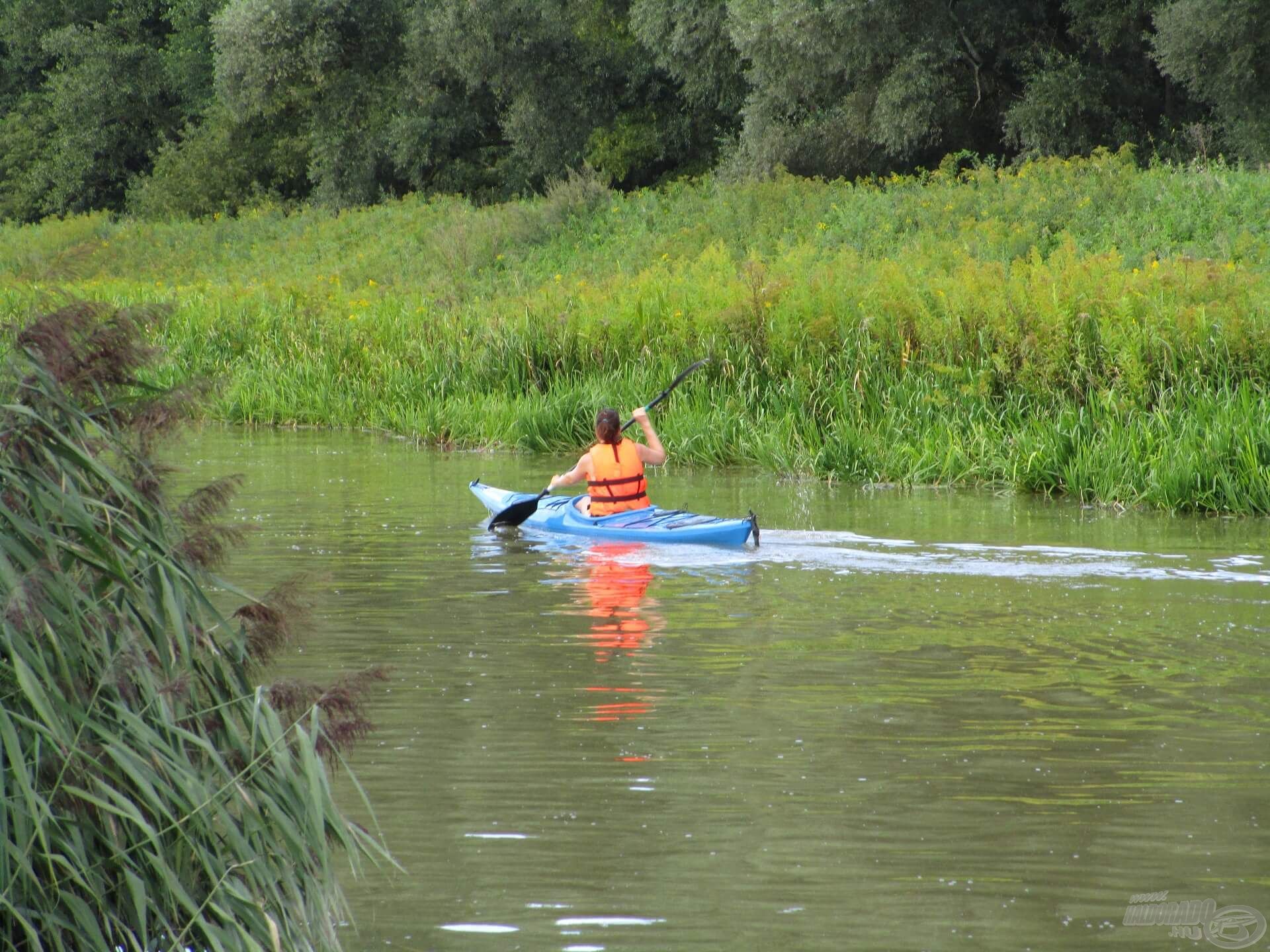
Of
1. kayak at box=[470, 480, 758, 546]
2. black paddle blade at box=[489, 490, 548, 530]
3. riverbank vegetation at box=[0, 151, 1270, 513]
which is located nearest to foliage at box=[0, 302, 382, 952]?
riverbank vegetation at box=[0, 151, 1270, 513]

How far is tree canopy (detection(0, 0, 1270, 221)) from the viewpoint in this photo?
3031 centimetres

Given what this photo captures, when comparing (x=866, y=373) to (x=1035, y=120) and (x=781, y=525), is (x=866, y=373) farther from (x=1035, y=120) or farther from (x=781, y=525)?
(x=1035, y=120)

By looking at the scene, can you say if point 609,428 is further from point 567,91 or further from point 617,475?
point 567,91

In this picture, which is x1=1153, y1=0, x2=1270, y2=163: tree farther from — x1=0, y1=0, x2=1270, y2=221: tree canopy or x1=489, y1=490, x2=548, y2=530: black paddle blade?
x1=489, y1=490, x2=548, y2=530: black paddle blade

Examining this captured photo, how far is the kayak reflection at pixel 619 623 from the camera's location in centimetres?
673

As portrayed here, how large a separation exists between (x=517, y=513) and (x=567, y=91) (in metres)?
28.5

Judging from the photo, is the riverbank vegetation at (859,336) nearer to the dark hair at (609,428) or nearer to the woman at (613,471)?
the woman at (613,471)

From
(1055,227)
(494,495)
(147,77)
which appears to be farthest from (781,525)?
(147,77)

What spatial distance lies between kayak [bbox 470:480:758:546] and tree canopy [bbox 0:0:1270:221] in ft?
59.4

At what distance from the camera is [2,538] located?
2.98 meters

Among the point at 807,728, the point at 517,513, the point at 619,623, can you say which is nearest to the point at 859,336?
the point at 517,513

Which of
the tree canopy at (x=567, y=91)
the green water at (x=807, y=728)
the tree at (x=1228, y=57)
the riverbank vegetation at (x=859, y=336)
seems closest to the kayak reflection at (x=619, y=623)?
the green water at (x=807, y=728)

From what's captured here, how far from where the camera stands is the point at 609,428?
11.7 metres

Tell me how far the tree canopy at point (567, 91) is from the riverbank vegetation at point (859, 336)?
2946mm
